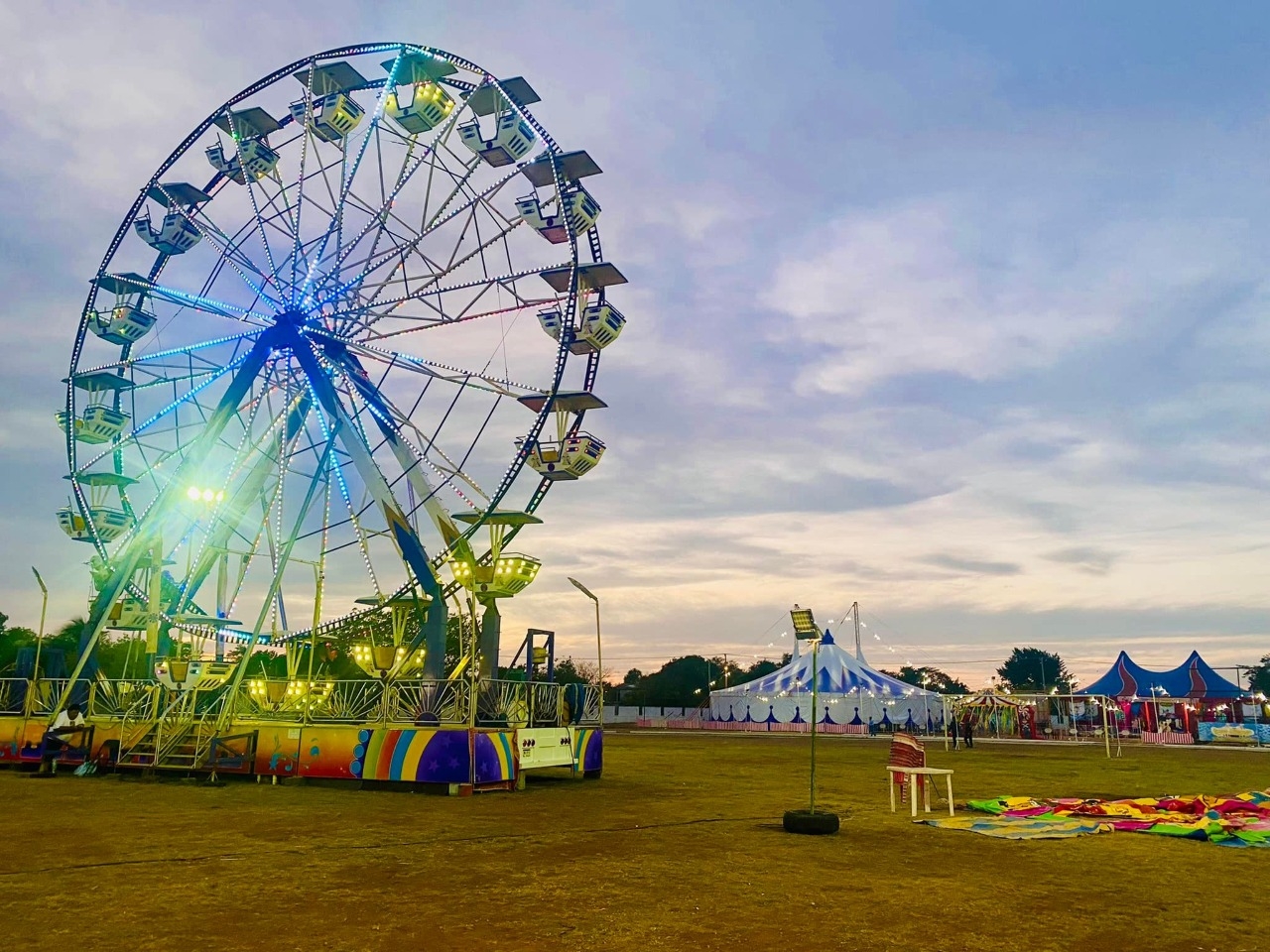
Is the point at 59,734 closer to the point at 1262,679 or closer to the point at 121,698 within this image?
the point at 121,698

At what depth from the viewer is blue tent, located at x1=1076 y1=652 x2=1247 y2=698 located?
1838 inches

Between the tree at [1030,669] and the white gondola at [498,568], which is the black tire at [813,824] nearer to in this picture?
the white gondola at [498,568]

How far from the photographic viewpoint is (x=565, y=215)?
21.2 m

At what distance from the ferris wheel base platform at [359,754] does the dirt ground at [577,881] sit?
1522mm

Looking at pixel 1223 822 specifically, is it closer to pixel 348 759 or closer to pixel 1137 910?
pixel 1137 910

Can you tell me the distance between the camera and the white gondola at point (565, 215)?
21.1 meters

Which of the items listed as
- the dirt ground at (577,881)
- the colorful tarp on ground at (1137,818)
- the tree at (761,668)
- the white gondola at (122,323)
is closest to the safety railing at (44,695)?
the dirt ground at (577,881)

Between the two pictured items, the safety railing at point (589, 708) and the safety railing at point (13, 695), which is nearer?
the safety railing at point (589, 708)

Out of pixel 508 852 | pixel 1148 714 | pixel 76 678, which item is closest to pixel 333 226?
pixel 76 678

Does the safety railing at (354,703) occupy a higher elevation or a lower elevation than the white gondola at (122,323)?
lower

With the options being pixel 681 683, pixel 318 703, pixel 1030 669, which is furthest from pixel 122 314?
pixel 1030 669

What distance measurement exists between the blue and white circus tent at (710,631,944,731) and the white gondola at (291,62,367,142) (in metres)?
37.9

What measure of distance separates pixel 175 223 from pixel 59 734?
45.8 feet

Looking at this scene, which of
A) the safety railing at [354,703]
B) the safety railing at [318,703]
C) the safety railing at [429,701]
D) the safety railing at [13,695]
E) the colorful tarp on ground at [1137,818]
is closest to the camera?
the colorful tarp on ground at [1137,818]
